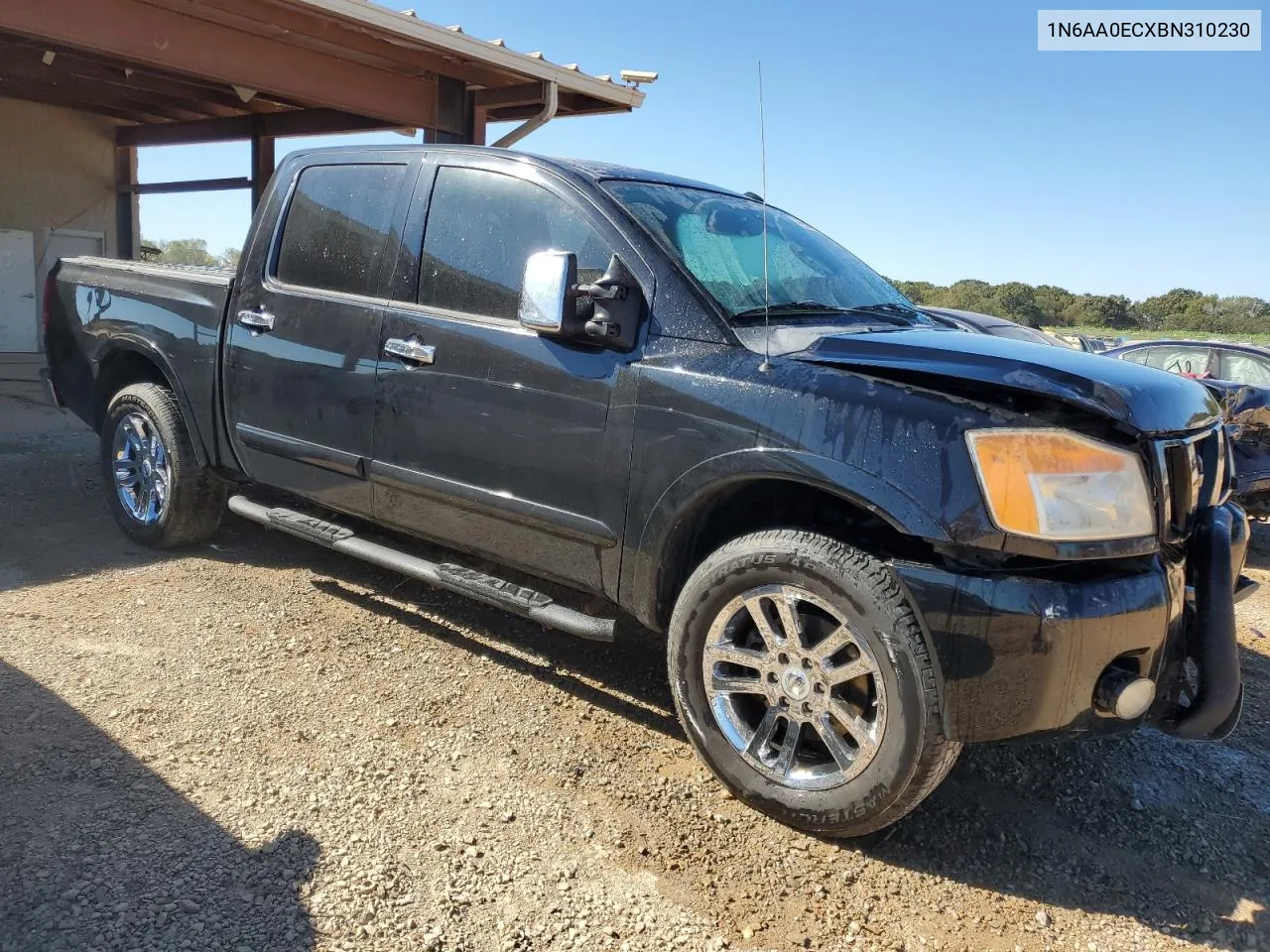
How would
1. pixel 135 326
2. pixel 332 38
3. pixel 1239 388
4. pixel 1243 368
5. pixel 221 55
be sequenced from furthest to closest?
pixel 1243 368 < pixel 332 38 < pixel 221 55 < pixel 1239 388 < pixel 135 326

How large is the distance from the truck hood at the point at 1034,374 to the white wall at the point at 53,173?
498 inches

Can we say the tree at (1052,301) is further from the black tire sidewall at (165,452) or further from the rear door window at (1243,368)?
the black tire sidewall at (165,452)

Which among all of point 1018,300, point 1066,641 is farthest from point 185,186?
point 1018,300

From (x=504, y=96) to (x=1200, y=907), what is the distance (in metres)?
8.85

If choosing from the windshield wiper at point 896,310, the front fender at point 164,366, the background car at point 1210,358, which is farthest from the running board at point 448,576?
the background car at point 1210,358

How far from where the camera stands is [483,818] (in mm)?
2707

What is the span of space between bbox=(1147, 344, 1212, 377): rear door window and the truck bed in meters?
8.68

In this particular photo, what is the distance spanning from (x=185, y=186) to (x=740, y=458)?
1198 centimetres

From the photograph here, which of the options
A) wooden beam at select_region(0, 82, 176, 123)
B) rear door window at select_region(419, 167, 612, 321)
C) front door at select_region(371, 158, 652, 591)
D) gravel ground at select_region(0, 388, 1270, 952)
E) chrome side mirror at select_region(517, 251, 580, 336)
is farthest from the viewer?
wooden beam at select_region(0, 82, 176, 123)

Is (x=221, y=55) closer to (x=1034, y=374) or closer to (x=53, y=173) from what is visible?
(x=53, y=173)

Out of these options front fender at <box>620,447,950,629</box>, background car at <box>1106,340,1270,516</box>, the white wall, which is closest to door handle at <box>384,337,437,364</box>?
front fender at <box>620,447,950,629</box>

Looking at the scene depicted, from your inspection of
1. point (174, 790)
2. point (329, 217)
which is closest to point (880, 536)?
point (174, 790)

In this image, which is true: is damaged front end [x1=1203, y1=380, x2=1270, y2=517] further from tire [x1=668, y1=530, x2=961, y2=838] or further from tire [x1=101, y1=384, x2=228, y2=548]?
tire [x1=101, y1=384, x2=228, y2=548]

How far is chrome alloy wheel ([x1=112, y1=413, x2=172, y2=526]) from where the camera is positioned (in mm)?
4805
